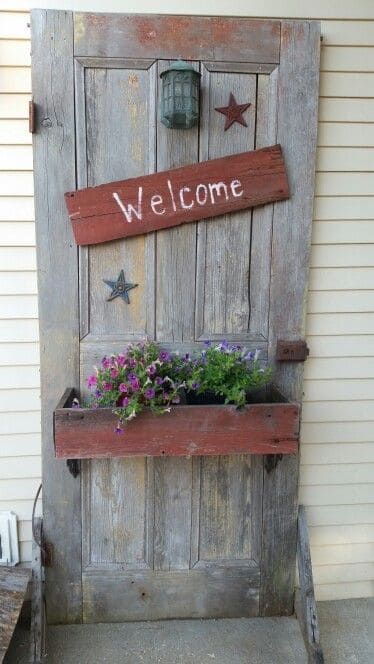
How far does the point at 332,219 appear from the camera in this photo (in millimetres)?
2072

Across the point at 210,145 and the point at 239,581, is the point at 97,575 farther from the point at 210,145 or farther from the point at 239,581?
the point at 210,145

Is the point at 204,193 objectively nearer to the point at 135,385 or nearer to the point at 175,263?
the point at 175,263

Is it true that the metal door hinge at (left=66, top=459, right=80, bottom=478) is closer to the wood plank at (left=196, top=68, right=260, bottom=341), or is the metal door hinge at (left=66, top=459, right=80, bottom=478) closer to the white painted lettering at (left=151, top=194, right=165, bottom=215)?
the wood plank at (left=196, top=68, right=260, bottom=341)

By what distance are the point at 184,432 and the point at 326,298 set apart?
0.83 meters

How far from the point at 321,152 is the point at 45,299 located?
123cm

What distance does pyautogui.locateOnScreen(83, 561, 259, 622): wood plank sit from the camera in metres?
2.20

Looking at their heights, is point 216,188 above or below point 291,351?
above

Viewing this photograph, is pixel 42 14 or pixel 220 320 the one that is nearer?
pixel 42 14

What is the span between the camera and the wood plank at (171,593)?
Result: 7.22 ft

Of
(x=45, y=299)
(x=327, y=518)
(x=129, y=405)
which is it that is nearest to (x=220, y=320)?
(x=129, y=405)

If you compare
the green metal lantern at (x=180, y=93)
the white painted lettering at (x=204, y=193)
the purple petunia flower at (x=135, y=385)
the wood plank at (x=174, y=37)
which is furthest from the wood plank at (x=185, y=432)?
the wood plank at (x=174, y=37)

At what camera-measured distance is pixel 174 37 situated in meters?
1.88

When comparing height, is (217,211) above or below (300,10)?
below

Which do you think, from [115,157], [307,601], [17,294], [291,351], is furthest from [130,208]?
[307,601]
